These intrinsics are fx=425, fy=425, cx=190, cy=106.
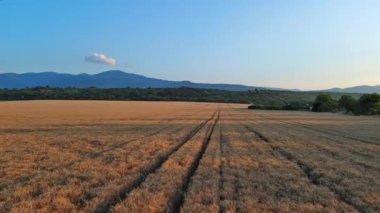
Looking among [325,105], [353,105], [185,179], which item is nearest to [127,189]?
[185,179]

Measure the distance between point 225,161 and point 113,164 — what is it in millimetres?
4490

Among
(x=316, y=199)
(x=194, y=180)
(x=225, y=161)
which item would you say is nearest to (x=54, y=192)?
(x=194, y=180)

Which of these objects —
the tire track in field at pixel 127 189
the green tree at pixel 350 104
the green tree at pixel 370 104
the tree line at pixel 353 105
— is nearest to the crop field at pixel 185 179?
the tire track in field at pixel 127 189

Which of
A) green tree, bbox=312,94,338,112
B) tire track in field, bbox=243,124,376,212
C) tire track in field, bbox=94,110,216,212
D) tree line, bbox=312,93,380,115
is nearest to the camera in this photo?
tire track in field, bbox=94,110,216,212

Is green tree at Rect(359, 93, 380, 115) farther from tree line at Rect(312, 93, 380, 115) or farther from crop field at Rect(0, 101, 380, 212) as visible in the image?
crop field at Rect(0, 101, 380, 212)

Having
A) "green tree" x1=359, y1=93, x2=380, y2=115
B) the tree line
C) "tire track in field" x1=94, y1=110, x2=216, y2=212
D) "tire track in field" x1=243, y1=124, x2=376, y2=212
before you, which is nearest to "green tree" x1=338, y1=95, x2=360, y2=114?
the tree line

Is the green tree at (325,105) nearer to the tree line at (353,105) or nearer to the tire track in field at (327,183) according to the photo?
the tree line at (353,105)

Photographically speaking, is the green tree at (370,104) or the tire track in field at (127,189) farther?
the green tree at (370,104)

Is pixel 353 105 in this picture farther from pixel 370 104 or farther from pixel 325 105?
pixel 325 105

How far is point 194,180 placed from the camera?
12.9 meters

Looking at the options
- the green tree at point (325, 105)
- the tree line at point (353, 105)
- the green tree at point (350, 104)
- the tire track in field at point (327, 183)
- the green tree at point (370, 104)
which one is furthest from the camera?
the green tree at point (325, 105)

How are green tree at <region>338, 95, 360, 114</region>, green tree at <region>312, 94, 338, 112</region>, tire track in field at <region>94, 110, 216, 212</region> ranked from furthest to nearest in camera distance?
green tree at <region>312, 94, 338, 112</region> < green tree at <region>338, 95, 360, 114</region> < tire track in field at <region>94, 110, 216, 212</region>

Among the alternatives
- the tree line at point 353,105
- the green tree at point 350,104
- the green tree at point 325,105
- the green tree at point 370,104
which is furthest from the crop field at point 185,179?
the green tree at point 325,105

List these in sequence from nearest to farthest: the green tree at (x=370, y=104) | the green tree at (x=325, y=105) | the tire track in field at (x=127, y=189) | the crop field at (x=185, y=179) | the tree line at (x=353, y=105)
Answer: the tire track in field at (x=127, y=189)
the crop field at (x=185, y=179)
the green tree at (x=370, y=104)
the tree line at (x=353, y=105)
the green tree at (x=325, y=105)
